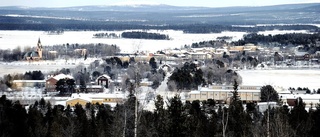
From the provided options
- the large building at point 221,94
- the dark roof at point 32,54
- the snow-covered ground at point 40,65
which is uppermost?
the large building at point 221,94

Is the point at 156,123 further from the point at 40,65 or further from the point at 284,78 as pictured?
the point at 40,65

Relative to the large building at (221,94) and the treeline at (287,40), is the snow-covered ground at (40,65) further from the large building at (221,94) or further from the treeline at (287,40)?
the treeline at (287,40)

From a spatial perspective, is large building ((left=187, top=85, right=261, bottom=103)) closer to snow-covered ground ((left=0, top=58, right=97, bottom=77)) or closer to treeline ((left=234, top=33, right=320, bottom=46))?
snow-covered ground ((left=0, top=58, right=97, bottom=77))

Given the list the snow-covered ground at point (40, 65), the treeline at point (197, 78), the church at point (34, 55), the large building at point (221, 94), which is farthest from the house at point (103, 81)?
the church at point (34, 55)

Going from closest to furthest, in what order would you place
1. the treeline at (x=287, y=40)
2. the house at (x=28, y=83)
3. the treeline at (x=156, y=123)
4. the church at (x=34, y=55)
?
the treeline at (x=156, y=123) < the house at (x=28, y=83) < the church at (x=34, y=55) < the treeline at (x=287, y=40)

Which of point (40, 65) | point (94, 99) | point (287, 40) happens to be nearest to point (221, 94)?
point (94, 99)

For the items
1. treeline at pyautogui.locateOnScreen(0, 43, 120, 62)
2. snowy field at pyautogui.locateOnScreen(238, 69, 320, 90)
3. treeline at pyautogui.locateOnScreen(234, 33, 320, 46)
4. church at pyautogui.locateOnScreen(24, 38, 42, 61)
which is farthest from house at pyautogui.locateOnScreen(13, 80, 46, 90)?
treeline at pyautogui.locateOnScreen(234, 33, 320, 46)

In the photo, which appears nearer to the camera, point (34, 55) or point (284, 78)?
point (284, 78)

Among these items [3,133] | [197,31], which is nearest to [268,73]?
[3,133]
